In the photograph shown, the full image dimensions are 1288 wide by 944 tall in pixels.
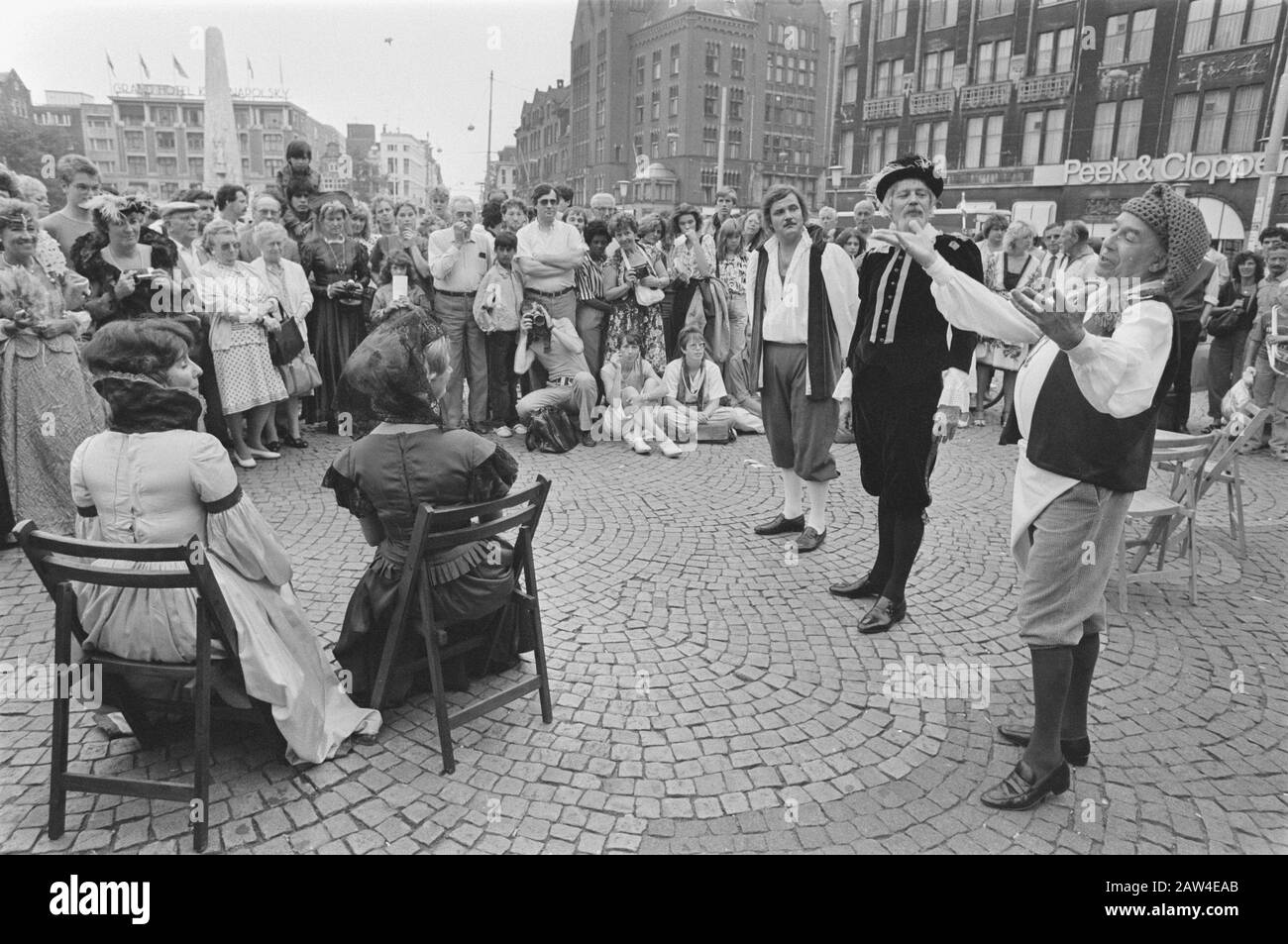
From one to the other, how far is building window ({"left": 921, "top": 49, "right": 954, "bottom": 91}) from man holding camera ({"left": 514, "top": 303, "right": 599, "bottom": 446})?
112ft

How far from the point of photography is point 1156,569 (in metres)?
5.11

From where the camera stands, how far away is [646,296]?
28.3ft

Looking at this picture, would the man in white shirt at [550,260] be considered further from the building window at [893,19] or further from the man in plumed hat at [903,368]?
the building window at [893,19]

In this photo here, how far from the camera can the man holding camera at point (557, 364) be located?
8164 mm

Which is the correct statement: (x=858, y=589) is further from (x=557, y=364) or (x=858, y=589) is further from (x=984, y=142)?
(x=984, y=142)

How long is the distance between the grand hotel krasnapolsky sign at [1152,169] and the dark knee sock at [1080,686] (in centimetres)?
2970

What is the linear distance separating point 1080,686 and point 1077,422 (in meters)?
1.09

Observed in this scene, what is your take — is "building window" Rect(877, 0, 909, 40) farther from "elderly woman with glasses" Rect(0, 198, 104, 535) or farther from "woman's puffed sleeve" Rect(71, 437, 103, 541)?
"woman's puffed sleeve" Rect(71, 437, 103, 541)

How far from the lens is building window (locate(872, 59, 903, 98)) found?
122 ft

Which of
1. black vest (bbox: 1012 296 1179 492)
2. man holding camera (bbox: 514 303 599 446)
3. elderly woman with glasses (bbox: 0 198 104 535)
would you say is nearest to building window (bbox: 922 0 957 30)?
man holding camera (bbox: 514 303 599 446)

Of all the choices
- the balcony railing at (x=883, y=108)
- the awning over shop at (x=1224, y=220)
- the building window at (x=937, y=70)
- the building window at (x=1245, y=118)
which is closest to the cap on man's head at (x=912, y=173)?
the awning over shop at (x=1224, y=220)

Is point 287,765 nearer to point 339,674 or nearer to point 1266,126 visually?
point 339,674
